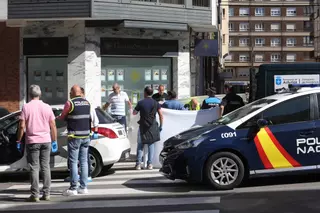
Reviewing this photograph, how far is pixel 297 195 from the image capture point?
26.3 ft

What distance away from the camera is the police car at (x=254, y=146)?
336 inches

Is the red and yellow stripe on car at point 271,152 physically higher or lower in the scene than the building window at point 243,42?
lower

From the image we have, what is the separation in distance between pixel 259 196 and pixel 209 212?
1.27m

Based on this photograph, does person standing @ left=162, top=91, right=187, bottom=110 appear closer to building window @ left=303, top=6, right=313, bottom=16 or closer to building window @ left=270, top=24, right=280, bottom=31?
building window @ left=270, top=24, right=280, bottom=31

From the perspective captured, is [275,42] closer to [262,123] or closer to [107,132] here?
[107,132]

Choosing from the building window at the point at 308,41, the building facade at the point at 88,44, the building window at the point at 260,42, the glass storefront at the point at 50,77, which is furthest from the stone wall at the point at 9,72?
the building window at the point at 308,41

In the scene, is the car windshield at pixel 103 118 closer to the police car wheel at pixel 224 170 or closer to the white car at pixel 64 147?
the white car at pixel 64 147

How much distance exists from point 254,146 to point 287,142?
1.85 feet

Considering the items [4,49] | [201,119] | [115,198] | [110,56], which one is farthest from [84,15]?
[115,198]

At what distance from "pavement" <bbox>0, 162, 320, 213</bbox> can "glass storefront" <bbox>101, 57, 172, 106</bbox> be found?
8140mm

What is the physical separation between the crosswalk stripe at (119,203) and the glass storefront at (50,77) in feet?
33.0

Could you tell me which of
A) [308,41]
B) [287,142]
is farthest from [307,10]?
[287,142]

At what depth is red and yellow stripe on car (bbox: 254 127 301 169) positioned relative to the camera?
8.62m

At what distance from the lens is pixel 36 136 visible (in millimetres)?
8203
